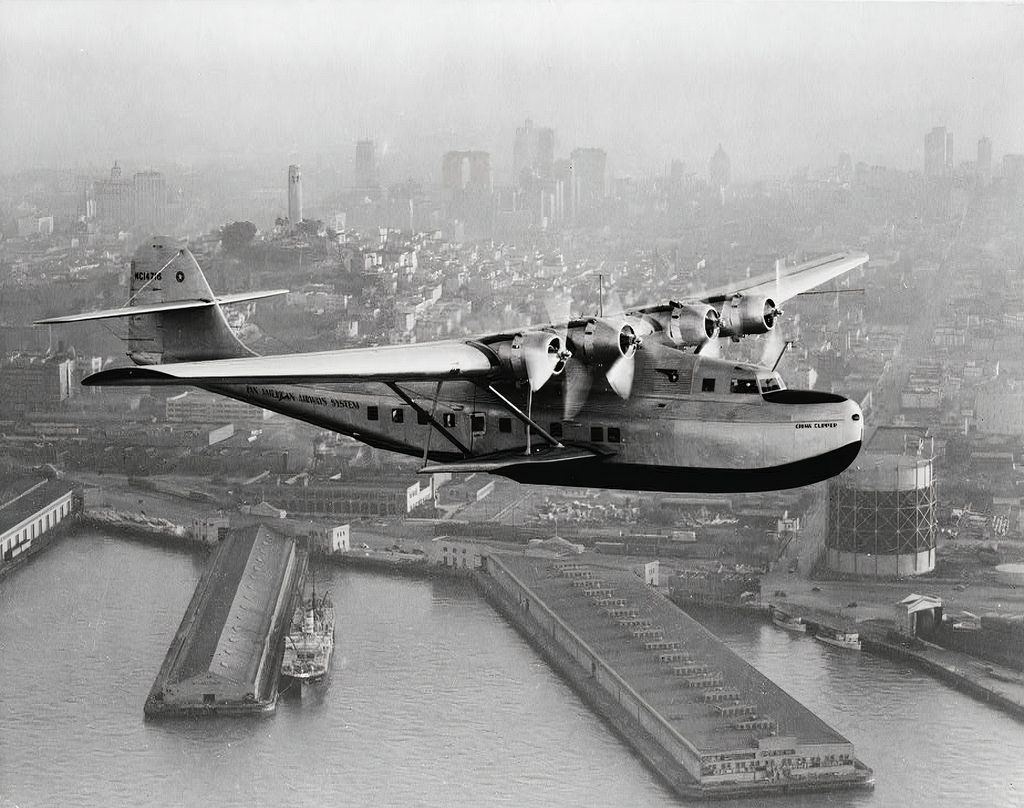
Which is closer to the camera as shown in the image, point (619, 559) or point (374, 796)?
point (374, 796)

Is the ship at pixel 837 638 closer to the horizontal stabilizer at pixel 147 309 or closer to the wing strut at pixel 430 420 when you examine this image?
the wing strut at pixel 430 420

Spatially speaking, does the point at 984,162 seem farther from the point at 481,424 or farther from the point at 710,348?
the point at 481,424

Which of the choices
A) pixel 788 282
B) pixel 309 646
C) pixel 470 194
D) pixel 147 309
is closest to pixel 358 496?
pixel 309 646

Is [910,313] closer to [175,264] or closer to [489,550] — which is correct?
[489,550]

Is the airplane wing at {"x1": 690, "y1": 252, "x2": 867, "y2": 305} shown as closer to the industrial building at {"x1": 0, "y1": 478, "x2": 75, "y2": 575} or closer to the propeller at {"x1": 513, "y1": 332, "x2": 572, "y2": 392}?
the propeller at {"x1": 513, "y1": 332, "x2": 572, "y2": 392}

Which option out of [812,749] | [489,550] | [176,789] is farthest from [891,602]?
[176,789]

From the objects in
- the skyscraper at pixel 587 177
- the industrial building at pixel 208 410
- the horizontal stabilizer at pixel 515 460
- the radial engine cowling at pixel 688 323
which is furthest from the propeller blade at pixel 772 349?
the industrial building at pixel 208 410
